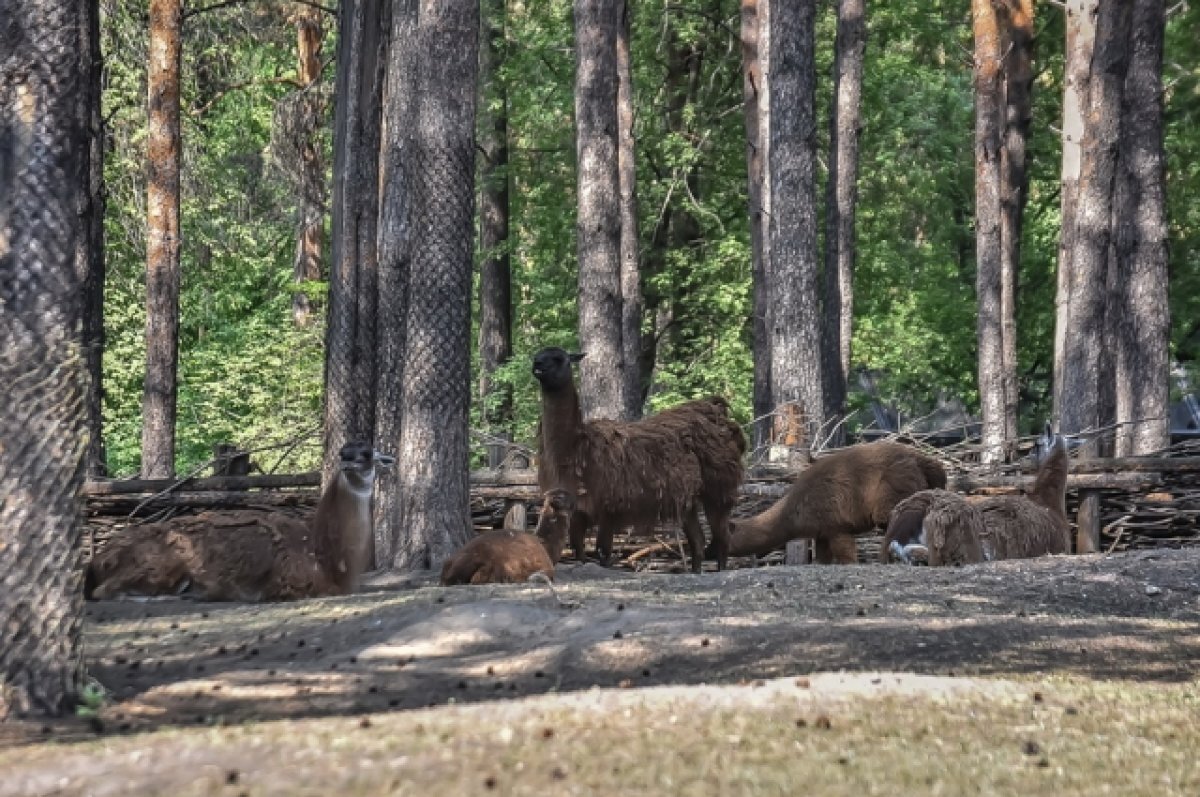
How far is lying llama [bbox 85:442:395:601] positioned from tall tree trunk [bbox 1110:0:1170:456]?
36.5ft

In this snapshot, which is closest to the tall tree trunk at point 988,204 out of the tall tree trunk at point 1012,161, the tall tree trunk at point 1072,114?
the tall tree trunk at point 1012,161

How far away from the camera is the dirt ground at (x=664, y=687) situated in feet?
20.6

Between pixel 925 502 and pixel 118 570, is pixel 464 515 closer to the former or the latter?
pixel 118 570

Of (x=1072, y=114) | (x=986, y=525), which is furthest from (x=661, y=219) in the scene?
(x=986, y=525)

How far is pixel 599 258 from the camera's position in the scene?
61.9 feet

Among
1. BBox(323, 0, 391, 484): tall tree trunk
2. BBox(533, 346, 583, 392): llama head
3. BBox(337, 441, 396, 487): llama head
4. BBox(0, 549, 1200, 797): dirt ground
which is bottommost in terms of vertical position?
BBox(0, 549, 1200, 797): dirt ground

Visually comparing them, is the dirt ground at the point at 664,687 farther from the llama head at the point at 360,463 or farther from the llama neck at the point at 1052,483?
the llama neck at the point at 1052,483

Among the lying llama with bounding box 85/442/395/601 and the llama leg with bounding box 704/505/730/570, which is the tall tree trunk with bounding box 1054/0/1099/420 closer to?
the llama leg with bounding box 704/505/730/570

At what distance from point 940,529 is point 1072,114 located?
9.91 meters

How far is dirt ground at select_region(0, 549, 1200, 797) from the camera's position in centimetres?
629

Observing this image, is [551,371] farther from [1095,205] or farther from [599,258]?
[1095,205]

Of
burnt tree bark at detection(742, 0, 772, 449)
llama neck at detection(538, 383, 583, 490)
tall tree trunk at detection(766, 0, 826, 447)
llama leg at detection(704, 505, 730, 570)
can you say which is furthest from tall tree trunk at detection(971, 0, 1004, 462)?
llama neck at detection(538, 383, 583, 490)

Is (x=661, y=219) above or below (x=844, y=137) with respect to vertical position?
below

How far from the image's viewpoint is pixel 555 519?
14.0 metres
